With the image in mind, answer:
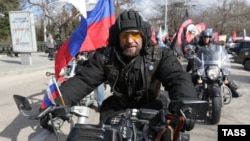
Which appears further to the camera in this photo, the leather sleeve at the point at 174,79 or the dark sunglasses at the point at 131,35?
the dark sunglasses at the point at 131,35

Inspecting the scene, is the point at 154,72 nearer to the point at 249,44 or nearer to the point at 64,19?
the point at 249,44

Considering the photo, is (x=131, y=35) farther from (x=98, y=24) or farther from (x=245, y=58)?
(x=245, y=58)

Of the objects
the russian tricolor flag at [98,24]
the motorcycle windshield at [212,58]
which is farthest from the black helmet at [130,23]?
the motorcycle windshield at [212,58]

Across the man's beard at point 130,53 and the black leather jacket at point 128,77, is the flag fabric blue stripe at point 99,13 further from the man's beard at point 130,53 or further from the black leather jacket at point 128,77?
the man's beard at point 130,53

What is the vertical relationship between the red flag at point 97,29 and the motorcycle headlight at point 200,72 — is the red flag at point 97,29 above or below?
above

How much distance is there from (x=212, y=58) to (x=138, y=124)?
5294mm

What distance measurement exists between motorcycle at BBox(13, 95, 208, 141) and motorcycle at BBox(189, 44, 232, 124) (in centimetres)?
435

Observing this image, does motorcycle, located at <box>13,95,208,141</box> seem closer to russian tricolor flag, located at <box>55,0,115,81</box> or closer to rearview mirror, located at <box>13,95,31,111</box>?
rearview mirror, located at <box>13,95,31,111</box>

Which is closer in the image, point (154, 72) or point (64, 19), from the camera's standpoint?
point (154, 72)

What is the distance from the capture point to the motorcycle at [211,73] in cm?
680

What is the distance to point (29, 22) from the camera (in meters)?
19.0

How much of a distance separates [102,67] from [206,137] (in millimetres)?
3276

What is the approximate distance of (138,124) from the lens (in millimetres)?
2389

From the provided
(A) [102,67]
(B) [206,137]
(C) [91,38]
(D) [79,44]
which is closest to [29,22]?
(C) [91,38]
